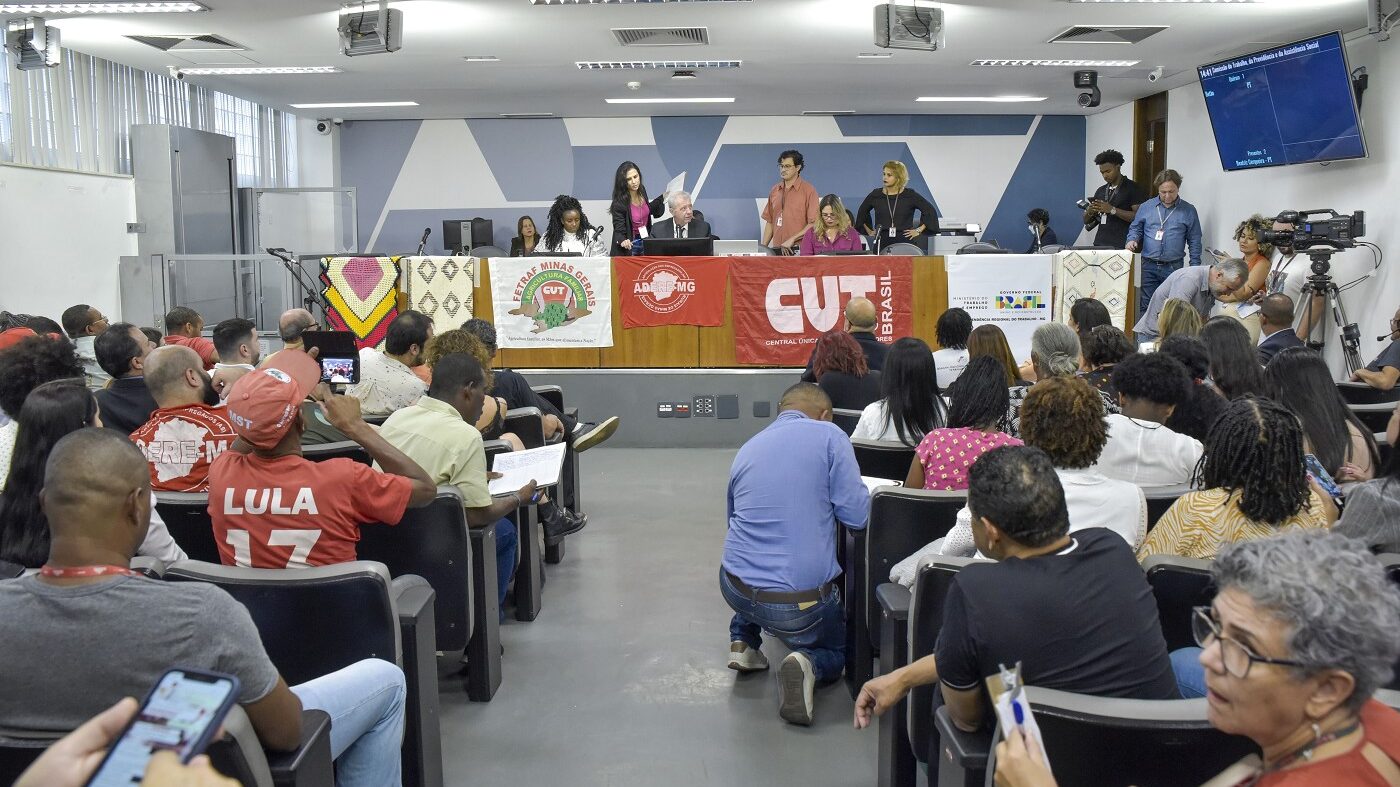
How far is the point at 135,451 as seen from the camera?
1.82m

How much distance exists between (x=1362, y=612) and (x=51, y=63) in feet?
29.9

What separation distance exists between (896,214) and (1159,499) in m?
6.81

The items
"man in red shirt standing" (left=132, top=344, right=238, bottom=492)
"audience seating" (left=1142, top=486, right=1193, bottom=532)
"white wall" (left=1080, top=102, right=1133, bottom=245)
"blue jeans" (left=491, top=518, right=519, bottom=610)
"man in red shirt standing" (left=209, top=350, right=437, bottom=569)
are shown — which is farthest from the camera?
"white wall" (left=1080, top=102, right=1133, bottom=245)

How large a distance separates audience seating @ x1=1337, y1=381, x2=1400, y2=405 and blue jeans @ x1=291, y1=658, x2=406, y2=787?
4.87m

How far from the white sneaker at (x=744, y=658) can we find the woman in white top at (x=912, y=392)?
3.12 ft

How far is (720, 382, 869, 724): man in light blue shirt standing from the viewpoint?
3.32 metres

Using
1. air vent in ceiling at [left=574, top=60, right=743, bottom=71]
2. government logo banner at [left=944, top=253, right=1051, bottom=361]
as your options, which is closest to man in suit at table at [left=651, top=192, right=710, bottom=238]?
air vent in ceiling at [left=574, top=60, right=743, bottom=71]

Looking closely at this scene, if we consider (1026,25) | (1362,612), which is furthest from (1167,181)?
(1362,612)

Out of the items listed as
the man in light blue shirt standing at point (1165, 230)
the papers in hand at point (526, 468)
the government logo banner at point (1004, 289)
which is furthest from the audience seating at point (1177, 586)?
the man in light blue shirt standing at point (1165, 230)

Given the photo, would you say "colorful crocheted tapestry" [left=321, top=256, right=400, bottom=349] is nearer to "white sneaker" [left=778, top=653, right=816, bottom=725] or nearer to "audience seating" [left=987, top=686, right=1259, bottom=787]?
"white sneaker" [left=778, top=653, right=816, bottom=725]

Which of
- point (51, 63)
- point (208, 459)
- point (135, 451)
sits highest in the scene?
point (51, 63)

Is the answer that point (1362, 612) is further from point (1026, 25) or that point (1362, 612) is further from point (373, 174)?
point (373, 174)

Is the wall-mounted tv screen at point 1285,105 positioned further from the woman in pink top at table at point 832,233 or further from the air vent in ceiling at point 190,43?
→ the air vent in ceiling at point 190,43

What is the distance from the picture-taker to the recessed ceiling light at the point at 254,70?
1019cm
